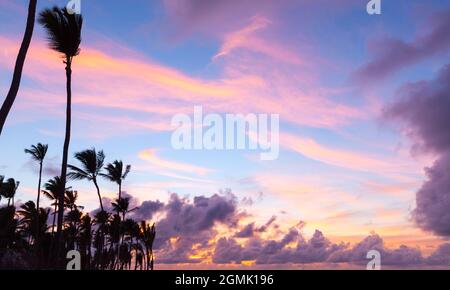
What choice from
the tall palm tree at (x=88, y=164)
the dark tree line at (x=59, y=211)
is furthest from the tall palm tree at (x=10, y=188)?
the tall palm tree at (x=88, y=164)

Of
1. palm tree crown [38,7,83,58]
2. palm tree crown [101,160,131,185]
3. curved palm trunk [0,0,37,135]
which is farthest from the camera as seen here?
palm tree crown [101,160,131,185]

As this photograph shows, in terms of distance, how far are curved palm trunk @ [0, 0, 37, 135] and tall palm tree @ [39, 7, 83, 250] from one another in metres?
2.42

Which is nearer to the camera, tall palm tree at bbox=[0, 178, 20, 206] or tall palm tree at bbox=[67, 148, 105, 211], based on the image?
tall palm tree at bbox=[67, 148, 105, 211]

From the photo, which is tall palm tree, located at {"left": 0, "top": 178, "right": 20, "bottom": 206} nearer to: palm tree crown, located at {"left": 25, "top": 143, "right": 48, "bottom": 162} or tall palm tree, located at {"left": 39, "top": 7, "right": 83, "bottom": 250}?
palm tree crown, located at {"left": 25, "top": 143, "right": 48, "bottom": 162}

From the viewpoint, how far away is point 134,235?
8400 cm

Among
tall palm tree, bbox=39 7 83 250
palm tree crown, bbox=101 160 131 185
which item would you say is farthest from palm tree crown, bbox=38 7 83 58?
palm tree crown, bbox=101 160 131 185

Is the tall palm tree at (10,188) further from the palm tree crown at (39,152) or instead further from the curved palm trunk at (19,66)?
the curved palm trunk at (19,66)

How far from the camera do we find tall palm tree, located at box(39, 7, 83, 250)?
75.9 ft

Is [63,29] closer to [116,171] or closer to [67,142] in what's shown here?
[67,142]

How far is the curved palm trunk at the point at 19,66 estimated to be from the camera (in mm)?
17984

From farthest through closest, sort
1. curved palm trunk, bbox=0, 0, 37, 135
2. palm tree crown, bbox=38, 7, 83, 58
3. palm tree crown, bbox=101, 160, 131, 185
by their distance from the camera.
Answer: palm tree crown, bbox=101, 160, 131, 185
palm tree crown, bbox=38, 7, 83, 58
curved palm trunk, bbox=0, 0, 37, 135

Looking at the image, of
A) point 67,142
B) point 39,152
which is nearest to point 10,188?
point 39,152
